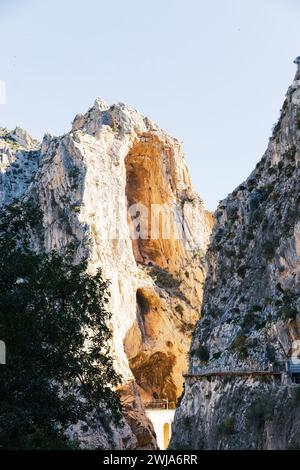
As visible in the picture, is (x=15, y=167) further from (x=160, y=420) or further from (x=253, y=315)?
(x=253, y=315)

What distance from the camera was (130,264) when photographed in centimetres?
9075

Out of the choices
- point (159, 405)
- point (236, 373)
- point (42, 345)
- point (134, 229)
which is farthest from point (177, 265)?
point (42, 345)

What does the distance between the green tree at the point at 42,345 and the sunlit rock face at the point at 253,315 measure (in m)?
14.7

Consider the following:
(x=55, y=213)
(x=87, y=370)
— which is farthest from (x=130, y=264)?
(x=87, y=370)

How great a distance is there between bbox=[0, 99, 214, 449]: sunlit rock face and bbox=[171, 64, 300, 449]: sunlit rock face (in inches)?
810

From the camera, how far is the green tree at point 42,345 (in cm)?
2370

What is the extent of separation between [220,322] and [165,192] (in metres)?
46.5

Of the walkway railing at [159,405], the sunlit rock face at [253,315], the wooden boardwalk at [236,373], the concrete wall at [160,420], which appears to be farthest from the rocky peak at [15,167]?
the wooden boardwalk at [236,373]

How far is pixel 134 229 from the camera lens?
10012 centimetres

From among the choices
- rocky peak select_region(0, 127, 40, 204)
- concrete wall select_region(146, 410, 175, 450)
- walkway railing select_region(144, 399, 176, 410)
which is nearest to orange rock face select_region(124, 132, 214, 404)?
walkway railing select_region(144, 399, 176, 410)

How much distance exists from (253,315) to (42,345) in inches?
1105

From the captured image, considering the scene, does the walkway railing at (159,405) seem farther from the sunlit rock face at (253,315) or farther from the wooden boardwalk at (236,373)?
the wooden boardwalk at (236,373)

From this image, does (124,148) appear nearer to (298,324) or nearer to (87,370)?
(298,324)

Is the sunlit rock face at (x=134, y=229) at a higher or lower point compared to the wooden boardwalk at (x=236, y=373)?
higher
